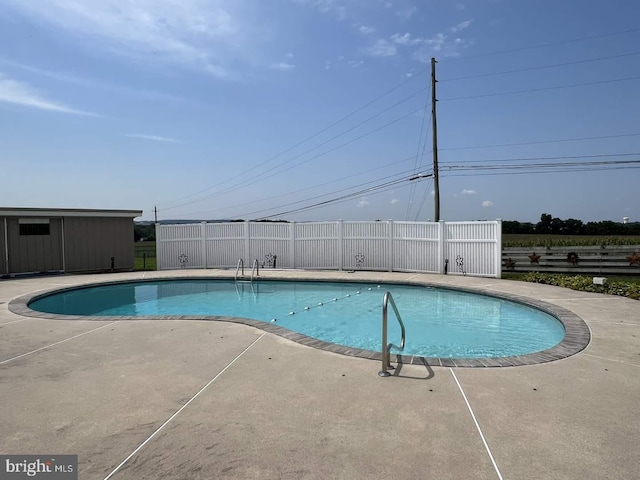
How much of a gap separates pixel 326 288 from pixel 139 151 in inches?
521

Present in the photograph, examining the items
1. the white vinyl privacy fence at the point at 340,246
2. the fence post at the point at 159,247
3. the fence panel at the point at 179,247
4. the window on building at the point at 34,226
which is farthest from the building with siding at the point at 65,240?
the white vinyl privacy fence at the point at 340,246

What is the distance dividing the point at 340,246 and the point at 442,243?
11.8 feet

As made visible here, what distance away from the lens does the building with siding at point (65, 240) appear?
12.8 metres

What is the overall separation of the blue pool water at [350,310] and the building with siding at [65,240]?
3.36 metres

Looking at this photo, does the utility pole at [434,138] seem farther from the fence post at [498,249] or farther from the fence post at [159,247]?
the fence post at [159,247]

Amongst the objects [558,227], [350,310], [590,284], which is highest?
[558,227]

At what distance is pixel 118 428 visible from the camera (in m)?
2.85

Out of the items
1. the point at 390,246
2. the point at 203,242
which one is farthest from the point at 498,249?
the point at 203,242

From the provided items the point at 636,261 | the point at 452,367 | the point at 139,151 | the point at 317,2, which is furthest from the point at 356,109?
the point at 452,367

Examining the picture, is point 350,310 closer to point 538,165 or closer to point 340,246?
point 340,246

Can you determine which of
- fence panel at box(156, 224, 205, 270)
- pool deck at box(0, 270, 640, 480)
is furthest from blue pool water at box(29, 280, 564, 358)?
fence panel at box(156, 224, 205, 270)

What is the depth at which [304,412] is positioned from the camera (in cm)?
→ 309

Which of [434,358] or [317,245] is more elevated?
[317,245]

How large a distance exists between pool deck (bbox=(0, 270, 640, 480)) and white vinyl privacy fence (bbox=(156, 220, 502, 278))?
7133mm
